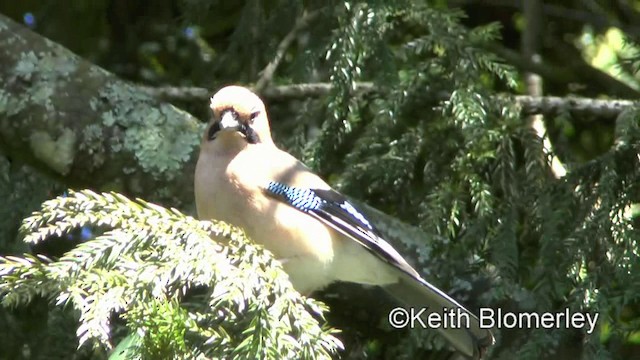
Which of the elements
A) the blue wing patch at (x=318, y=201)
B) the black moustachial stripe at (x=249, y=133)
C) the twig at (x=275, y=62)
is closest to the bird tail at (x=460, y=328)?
the blue wing patch at (x=318, y=201)

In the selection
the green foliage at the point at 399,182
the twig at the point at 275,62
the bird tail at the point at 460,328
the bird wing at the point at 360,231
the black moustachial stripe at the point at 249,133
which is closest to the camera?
the green foliage at the point at 399,182

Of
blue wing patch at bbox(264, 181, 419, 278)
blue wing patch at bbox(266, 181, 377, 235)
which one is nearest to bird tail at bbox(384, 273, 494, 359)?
blue wing patch at bbox(264, 181, 419, 278)

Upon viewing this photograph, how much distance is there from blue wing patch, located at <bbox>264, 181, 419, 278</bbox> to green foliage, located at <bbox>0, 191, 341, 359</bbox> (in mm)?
987

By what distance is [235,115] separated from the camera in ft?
12.1

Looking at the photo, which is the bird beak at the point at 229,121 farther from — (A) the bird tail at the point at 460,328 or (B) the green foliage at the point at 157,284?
(B) the green foliage at the point at 157,284

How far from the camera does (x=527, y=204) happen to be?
11.6ft

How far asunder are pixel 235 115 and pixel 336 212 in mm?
440

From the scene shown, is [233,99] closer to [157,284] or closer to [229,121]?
[229,121]

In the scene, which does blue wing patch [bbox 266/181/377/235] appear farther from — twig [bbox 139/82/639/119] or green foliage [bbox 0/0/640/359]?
twig [bbox 139/82/639/119]

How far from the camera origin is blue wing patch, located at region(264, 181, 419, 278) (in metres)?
3.62

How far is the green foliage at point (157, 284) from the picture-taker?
2.39 metres

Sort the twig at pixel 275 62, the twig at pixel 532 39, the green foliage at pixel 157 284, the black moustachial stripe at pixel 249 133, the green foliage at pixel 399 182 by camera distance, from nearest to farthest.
Result: the green foliage at pixel 157 284
the green foliage at pixel 399 182
the black moustachial stripe at pixel 249 133
the twig at pixel 275 62
the twig at pixel 532 39

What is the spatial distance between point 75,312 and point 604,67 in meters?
2.50

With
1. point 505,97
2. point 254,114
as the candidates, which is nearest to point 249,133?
point 254,114
